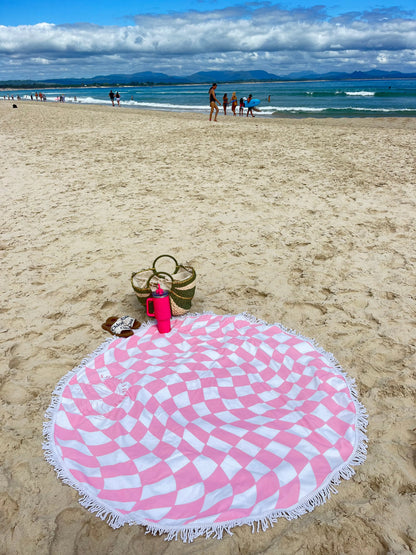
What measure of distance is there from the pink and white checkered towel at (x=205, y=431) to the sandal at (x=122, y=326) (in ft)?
0.41

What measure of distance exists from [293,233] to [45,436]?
3.88 metres

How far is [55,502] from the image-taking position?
1.87m

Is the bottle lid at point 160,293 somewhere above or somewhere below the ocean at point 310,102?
below

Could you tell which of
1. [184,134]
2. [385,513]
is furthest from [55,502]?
[184,134]

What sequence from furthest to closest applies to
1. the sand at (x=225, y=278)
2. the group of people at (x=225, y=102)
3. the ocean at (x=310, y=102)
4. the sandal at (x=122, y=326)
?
1. the ocean at (x=310, y=102)
2. the group of people at (x=225, y=102)
3. the sandal at (x=122, y=326)
4. the sand at (x=225, y=278)

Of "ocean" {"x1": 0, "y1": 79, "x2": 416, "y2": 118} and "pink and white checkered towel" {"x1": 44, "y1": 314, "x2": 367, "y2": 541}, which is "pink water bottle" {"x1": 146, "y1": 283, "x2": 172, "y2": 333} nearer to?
"pink and white checkered towel" {"x1": 44, "y1": 314, "x2": 367, "y2": 541}

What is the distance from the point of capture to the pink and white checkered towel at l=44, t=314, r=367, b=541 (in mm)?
1790

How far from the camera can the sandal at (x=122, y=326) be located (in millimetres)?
3059

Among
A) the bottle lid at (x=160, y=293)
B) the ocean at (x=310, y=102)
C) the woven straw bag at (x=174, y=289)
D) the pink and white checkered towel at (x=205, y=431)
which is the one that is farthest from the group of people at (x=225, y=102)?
the pink and white checkered towel at (x=205, y=431)

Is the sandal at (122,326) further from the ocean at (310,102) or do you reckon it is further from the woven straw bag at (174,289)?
the ocean at (310,102)

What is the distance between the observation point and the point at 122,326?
3094 millimetres

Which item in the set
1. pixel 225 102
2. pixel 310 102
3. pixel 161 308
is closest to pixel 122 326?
pixel 161 308

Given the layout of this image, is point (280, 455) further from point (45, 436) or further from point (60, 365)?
point (60, 365)

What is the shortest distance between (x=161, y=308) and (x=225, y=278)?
1196 millimetres
